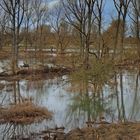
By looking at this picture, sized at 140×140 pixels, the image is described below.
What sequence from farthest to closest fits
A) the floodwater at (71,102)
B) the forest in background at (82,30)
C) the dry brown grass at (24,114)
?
the forest in background at (82,30), the dry brown grass at (24,114), the floodwater at (71,102)

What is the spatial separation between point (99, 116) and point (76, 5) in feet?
83.9

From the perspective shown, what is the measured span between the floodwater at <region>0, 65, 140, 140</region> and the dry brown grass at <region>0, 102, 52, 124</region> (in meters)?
0.38

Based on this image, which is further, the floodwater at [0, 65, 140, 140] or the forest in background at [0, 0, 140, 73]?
the forest in background at [0, 0, 140, 73]

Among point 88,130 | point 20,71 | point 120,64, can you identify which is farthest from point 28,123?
point 120,64

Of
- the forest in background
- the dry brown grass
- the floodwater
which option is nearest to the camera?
the floodwater

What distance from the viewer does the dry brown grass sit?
1339 centimetres

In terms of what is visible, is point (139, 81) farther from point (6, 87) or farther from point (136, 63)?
point (136, 63)

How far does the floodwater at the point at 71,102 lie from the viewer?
12.7 m

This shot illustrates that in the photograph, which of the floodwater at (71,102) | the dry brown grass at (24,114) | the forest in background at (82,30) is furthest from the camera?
the forest in background at (82,30)

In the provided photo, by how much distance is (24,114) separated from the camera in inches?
549

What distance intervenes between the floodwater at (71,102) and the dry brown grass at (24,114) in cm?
38

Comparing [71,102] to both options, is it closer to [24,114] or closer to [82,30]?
[24,114]

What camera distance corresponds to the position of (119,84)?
23.5 metres

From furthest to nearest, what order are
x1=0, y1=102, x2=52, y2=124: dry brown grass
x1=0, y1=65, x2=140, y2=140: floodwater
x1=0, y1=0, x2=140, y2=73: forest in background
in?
1. x1=0, y1=0, x2=140, y2=73: forest in background
2. x1=0, y1=102, x2=52, y2=124: dry brown grass
3. x1=0, y1=65, x2=140, y2=140: floodwater
